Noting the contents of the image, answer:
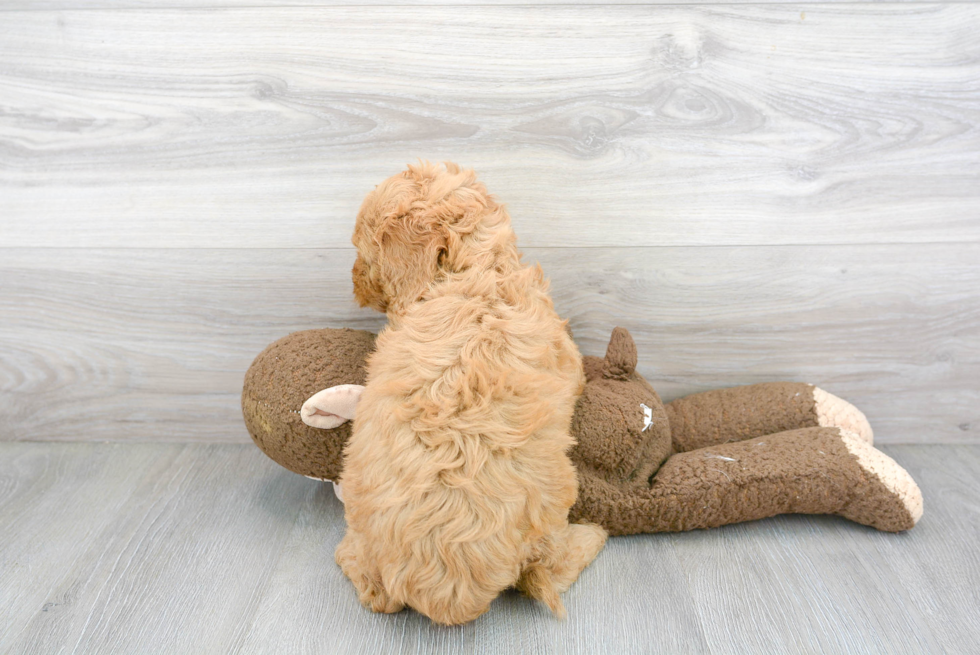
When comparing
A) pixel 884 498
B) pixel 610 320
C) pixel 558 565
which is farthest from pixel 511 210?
pixel 884 498

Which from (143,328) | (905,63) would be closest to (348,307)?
(143,328)

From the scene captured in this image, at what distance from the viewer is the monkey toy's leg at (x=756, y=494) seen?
0.97 meters

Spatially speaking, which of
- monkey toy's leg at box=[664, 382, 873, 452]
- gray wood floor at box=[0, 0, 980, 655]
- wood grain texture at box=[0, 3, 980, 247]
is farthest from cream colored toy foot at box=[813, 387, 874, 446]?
wood grain texture at box=[0, 3, 980, 247]

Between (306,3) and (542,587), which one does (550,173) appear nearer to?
(306,3)

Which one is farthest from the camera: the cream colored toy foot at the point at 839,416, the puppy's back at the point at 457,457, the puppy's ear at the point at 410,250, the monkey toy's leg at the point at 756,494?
the cream colored toy foot at the point at 839,416

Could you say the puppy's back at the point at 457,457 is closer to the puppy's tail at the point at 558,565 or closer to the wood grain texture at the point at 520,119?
the puppy's tail at the point at 558,565

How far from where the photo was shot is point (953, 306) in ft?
3.85

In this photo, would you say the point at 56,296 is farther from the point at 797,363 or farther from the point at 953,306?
the point at 953,306

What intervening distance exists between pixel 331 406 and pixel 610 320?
52 centimetres

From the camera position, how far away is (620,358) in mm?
1010

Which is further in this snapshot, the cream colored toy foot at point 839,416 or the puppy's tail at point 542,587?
the cream colored toy foot at point 839,416

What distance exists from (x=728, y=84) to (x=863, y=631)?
818 millimetres

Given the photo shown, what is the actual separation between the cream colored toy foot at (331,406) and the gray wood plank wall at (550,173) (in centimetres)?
28

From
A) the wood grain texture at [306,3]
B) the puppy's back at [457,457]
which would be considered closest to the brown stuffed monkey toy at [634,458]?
the puppy's back at [457,457]
